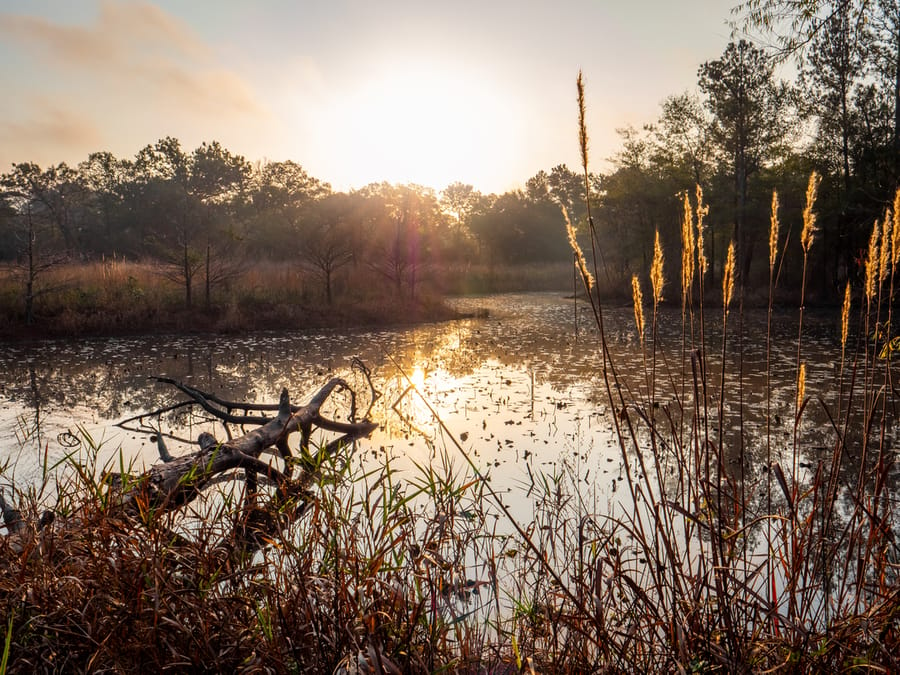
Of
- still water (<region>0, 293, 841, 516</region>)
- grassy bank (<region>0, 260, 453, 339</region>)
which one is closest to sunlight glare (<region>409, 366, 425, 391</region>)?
still water (<region>0, 293, 841, 516</region>)

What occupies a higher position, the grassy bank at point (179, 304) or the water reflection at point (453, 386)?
the grassy bank at point (179, 304)

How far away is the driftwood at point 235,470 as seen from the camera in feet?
8.30

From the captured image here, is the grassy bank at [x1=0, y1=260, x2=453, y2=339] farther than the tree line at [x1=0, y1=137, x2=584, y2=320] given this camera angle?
No

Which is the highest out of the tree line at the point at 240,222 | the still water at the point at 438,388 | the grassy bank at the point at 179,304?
the tree line at the point at 240,222

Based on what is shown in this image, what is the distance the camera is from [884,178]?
61.5ft

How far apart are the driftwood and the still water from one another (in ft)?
1.21

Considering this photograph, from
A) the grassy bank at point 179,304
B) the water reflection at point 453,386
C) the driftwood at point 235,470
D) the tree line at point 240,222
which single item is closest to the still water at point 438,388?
the water reflection at point 453,386

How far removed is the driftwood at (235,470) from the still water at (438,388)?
37 centimetres

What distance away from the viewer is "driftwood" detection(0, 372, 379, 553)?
8.30ft

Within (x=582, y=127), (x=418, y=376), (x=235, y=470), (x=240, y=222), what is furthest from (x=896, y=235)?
(x=240, y=222)

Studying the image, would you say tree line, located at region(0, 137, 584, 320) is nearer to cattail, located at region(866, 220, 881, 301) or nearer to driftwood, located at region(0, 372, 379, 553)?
driftwood, located at region(0, 372, 379, 553)

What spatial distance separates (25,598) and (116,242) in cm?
4774

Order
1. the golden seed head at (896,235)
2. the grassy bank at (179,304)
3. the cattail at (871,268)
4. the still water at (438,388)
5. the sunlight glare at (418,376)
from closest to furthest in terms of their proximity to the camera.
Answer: the golden seed head at (896,235), the cattail at (871,268), the still water at (438,388), the sunlight glare at (418,376), the grassy bank at (179,304)

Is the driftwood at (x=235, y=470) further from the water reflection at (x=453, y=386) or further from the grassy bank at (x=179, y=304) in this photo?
the grassy bank at (x=179, y=304)
